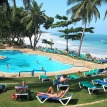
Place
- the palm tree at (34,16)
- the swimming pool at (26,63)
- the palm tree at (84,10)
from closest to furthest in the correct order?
the swimming pool at (26,63), the palm tree at (84,10), the palm tree at (34,16)

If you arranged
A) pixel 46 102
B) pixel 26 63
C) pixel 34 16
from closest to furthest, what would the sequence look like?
pixel 46 102
pixel 26 63
pixel 34 16

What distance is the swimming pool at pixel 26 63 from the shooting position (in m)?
32.7

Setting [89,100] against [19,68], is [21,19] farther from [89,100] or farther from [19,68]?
[89,100]

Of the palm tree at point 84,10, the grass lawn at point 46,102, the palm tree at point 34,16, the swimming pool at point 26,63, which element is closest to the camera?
the grass lawn at point 46,102

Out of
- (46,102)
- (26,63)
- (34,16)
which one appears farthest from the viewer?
(34,16)

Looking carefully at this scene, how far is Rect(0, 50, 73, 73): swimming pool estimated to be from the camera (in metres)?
32.7

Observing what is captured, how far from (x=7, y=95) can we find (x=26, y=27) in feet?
114

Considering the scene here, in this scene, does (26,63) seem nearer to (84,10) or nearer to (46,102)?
(84,10)

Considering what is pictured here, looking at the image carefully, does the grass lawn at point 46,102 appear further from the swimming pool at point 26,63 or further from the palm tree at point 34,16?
the palm tree at point 34,16

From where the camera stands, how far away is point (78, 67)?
32.0 metres

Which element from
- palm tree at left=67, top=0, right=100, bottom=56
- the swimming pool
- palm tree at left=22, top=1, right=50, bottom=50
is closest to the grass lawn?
the swimming pool

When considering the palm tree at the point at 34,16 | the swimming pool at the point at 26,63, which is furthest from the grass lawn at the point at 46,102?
the palm tree at the point at 34,16

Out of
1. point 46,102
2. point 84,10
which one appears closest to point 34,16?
point 84,10

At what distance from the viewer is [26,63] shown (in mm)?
37438
